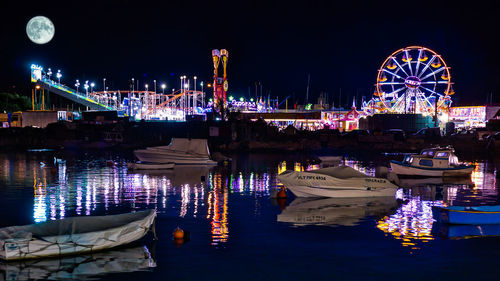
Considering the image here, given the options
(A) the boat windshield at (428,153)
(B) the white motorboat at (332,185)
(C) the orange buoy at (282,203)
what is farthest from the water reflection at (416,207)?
(A) the boat windshield at (428,153)

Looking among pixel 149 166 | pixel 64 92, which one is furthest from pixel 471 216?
pixel 64 92

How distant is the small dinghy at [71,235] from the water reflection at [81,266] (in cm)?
26

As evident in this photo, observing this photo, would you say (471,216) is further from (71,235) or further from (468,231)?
(71,235)

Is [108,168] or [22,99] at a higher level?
[22,99]

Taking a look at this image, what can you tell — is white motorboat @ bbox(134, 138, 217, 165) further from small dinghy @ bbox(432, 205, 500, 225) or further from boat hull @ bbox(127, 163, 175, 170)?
small dinghy @ bbox(432, 205, 500, 225)

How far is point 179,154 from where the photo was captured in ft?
162

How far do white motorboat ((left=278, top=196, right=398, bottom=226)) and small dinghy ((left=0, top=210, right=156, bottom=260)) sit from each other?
23.6 feet

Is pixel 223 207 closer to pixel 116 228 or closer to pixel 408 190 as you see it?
pixel 116 228

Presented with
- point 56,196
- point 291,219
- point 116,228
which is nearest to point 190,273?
point 116,228

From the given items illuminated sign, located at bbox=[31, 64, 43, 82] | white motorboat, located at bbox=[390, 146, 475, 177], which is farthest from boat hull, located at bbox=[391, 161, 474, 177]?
illuminated sign, located at bbox=[31, 64, 43, 82]

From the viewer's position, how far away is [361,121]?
115 m

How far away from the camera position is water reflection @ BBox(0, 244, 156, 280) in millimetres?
15422

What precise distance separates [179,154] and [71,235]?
106ft

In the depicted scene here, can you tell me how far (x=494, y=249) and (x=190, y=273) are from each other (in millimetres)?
10486
